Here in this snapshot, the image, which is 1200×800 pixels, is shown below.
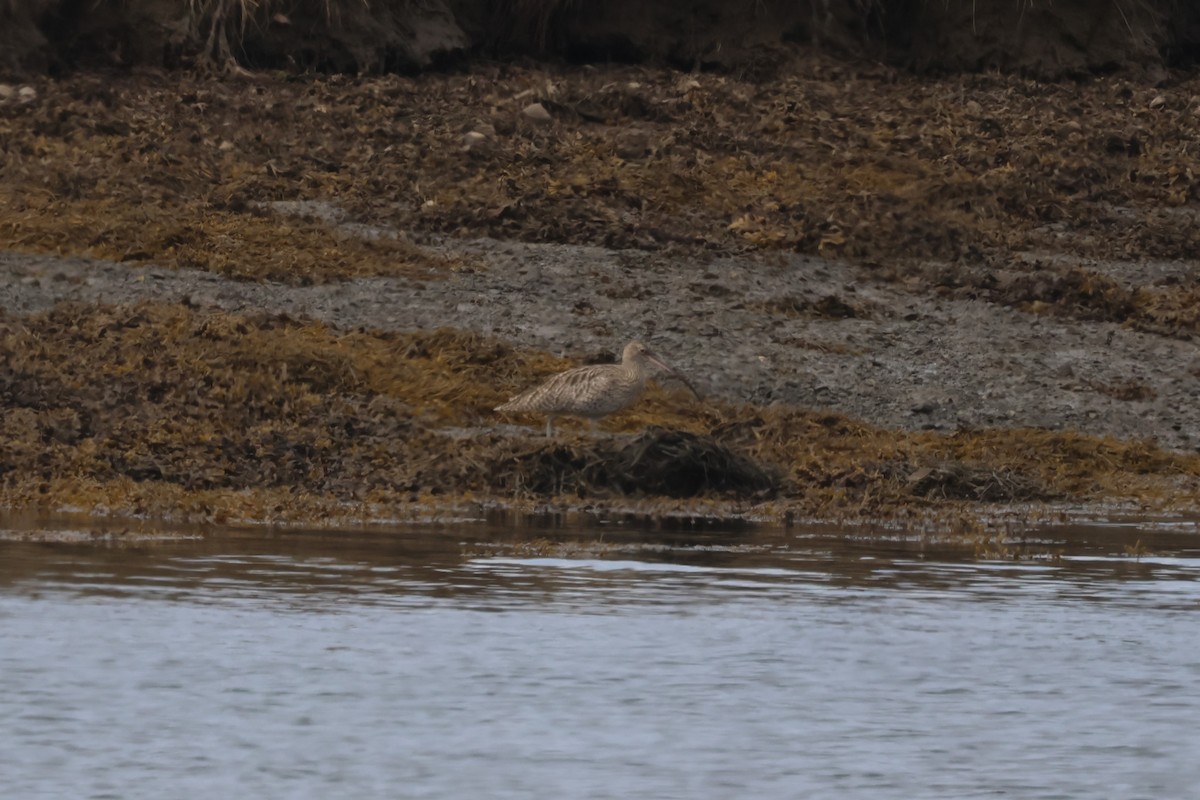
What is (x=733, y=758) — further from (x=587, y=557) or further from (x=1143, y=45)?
(x=1143, y=45)

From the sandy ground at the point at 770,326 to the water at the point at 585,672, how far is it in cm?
→ 575

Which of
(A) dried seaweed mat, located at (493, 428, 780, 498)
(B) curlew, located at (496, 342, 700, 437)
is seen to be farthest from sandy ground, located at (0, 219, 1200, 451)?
(A) dried seaweed mat, located at (493, 428, 780, 498)

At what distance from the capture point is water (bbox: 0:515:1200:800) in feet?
25.2

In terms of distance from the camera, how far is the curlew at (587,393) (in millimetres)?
16594

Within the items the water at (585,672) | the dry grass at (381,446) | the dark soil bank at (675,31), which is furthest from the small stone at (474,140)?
the water at (585,672)

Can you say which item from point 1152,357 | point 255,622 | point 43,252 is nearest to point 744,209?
point 1152,357

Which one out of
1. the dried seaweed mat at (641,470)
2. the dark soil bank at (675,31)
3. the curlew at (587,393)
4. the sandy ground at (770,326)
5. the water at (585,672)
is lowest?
the water at (585,672)

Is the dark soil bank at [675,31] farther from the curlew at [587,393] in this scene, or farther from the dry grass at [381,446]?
the curlew at [587,393]

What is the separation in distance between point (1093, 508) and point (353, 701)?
8344 mm

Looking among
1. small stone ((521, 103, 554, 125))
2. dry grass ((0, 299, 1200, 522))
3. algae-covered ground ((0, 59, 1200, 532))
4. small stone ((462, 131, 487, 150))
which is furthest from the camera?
small stone ((521, 103, 554, 125))

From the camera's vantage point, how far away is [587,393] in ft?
54.4

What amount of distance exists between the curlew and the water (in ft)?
11.7

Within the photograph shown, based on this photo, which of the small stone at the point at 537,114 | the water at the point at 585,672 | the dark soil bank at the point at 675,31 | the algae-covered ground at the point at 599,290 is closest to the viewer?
the water at the point at 585,672

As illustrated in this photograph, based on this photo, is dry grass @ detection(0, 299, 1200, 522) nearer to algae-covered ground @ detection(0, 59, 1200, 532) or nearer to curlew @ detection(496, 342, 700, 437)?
algae-covered ground @ detection(0, 59, 1200, 532)
